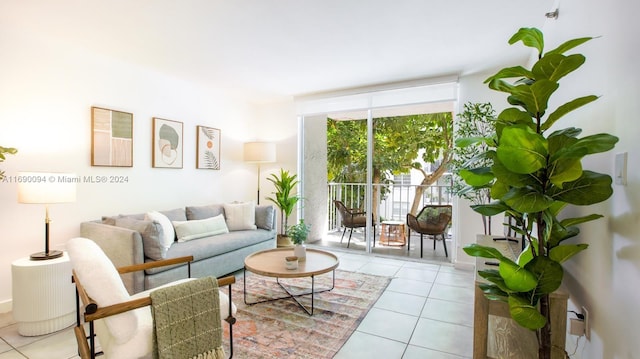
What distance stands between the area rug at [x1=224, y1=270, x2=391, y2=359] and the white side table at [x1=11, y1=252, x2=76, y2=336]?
135 cm

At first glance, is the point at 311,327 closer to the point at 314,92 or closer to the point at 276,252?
the point at 276,252

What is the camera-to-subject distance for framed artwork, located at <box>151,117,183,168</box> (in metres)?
4.02

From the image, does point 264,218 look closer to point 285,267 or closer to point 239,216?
point 239,216

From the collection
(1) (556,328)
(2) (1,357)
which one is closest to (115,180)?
(2) (1,357)

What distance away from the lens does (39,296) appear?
2.42 meters

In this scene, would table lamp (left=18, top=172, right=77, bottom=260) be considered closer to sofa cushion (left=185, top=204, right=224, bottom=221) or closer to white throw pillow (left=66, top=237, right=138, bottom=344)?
white throw pillow (left=66, top=237, right=138, bottom=344)

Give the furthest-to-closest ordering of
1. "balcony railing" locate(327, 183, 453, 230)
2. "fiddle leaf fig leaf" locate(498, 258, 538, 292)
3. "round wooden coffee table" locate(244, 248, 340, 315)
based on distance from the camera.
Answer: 1. "balcony railing" locate(327, 183, 453, 230)
2. "round wooden coffee table" locate(244, 248, 340, 315)
3. "fiddle leaf fig leaf" locate(498, 258, 538, 292)

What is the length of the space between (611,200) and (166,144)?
4358mm

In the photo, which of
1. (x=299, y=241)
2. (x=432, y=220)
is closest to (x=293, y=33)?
(x=299, y=241)

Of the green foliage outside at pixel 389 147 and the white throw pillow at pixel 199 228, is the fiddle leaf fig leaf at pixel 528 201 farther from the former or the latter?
the green foliage outside at pixel 389 147

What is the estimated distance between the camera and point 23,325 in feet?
7.88

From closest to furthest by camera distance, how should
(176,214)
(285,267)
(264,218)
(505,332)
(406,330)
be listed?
1. (505,332)
2. (406,330)
3. (285,267)
4. (176,214)
5. (264,218)

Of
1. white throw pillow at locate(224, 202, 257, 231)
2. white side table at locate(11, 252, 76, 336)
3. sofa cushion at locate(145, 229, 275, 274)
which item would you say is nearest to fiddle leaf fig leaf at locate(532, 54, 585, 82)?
sofa cushion at locate(145, 229, 275, 274)

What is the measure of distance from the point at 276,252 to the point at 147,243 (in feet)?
4.11
